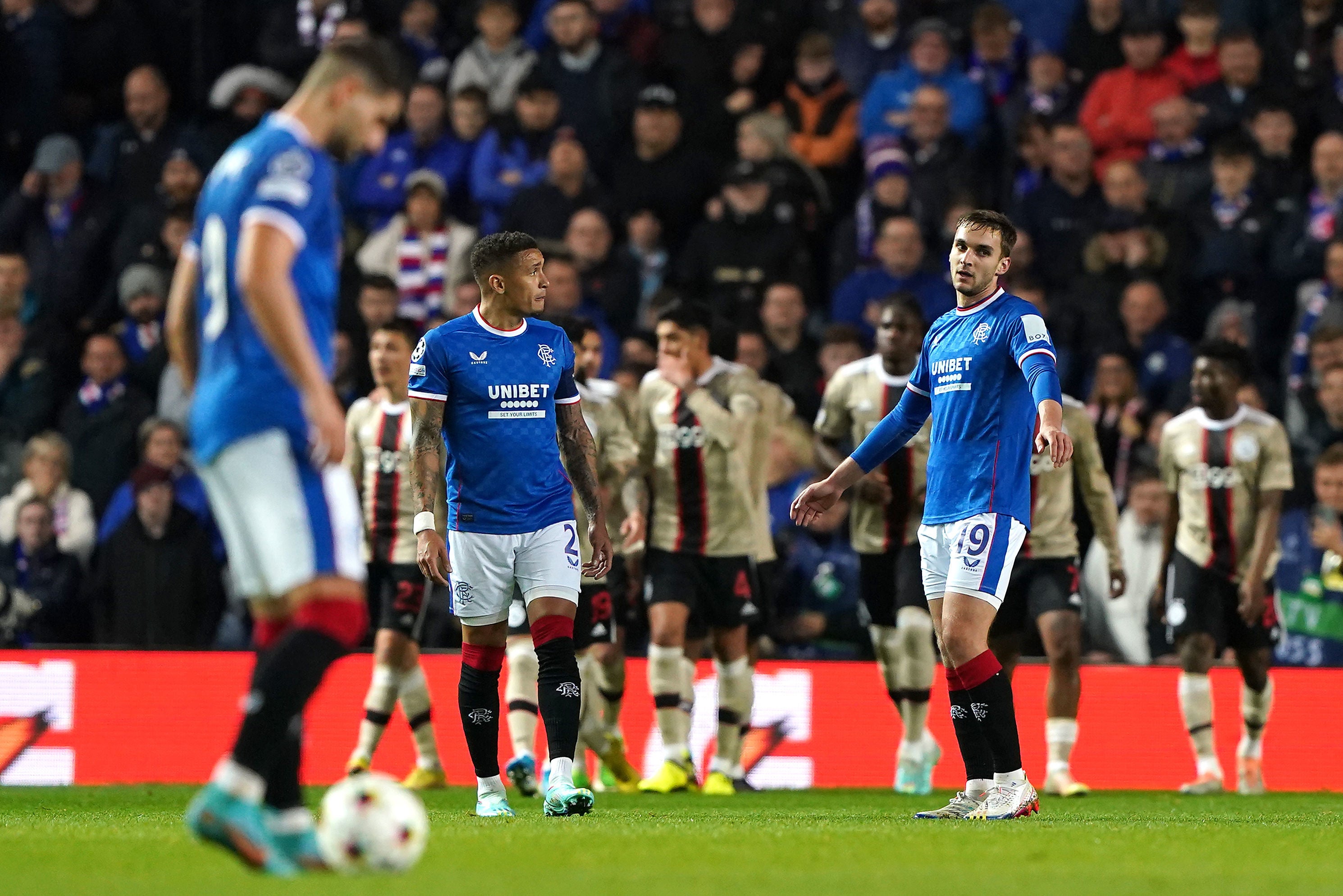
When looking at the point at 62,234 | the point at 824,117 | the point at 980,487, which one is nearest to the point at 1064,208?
the point at 824,117

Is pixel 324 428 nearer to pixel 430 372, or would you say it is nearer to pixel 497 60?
pixel 430 372

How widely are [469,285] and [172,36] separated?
5743 mm

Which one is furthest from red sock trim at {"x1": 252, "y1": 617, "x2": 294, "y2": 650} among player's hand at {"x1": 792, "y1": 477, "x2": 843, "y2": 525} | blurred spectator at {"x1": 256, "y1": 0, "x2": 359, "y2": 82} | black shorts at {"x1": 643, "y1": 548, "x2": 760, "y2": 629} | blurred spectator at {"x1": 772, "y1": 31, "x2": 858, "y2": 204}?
blurred spectator at {"x1": 256, "y1": 0, "x2": 359, "y2": 82}

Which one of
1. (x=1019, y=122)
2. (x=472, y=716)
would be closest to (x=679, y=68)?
(x=1019, y=122)

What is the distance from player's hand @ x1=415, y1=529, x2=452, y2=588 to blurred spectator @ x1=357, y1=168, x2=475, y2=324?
7.39 metres

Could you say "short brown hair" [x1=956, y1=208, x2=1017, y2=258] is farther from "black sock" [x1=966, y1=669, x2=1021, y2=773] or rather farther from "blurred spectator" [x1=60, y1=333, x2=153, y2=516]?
"blurred spectator" [x1=60, y1=333, x2=153, y2=516]

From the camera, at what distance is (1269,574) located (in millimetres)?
11469

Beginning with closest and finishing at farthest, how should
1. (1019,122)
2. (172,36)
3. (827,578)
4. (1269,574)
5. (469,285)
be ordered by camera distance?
1. (1269,574)
2. (827,578)
3. (469,285)
4. (1019,122)
5. (172,36)

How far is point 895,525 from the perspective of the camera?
1172 centimetres

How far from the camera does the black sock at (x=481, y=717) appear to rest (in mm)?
8430

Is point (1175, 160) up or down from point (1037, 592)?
up

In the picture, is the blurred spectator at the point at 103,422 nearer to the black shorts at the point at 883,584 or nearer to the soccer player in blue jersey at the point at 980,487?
the black shorts at the point at 883,584

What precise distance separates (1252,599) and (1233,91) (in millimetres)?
5850

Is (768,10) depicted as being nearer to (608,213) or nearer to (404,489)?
(608,213)
